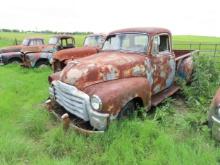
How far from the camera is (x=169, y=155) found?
159 inches

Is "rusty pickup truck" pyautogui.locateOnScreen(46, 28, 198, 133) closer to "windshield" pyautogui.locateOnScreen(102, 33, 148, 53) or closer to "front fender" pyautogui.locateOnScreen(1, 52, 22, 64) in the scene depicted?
"windshield" pyautogui.locateOnScreen(102, 33, 148, 53)

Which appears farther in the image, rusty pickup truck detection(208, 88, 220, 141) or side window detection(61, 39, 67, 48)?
side window detection(61, 39, 67, 48)

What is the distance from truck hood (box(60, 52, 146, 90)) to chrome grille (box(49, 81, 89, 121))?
4.6 inches

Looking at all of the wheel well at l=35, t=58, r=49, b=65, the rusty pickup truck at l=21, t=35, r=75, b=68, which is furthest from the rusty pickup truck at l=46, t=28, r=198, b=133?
the wheel well at l=35, t=58, r=49, b=65

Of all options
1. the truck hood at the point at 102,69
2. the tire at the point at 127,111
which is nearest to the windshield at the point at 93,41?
the truck hood at the point at 102,69

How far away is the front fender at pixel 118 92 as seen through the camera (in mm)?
4629

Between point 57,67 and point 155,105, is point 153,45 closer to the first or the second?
point 155,105

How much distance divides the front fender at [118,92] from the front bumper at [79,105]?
13cm

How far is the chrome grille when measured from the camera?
4.75 meters

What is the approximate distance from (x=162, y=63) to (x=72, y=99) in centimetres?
266

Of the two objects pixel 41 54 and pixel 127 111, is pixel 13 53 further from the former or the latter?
pixel 127 111

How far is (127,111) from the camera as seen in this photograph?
5.15 m

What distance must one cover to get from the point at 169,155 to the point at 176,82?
3775 mm

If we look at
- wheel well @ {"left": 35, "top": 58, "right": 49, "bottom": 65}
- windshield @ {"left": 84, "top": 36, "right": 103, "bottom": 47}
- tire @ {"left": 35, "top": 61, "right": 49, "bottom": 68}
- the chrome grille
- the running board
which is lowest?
tire @ {"left": 35, "top": 61, "right": 49, "bottom": 68}
